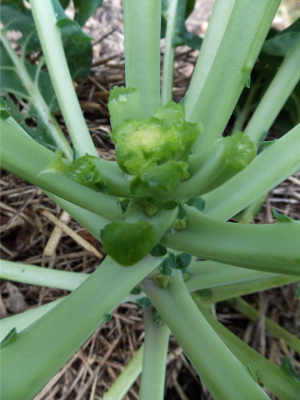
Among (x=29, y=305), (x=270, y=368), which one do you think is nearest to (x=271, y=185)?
(x=270, y=368)

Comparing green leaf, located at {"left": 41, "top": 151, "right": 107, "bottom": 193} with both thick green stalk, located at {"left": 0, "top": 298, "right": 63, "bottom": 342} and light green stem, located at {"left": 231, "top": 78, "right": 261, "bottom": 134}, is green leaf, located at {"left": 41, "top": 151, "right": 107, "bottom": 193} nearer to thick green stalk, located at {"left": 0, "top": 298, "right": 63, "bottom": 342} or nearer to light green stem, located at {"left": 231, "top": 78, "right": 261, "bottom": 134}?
thick green stalk, located at {"left": 0, "top": 298, "right": 63, "bottom": 342}

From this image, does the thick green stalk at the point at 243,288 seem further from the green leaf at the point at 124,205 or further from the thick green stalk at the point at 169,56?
the thick green stalk at the point at 169,56

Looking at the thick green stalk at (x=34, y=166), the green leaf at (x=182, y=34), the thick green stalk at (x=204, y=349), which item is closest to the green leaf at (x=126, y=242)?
the thick green stalk at (x=34, y=166)

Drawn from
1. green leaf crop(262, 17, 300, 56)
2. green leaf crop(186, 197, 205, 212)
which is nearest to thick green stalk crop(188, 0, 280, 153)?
green leaf crop(186, 197, 205, 212)

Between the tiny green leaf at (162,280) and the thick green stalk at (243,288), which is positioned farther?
the thick green stalk at (243,288)

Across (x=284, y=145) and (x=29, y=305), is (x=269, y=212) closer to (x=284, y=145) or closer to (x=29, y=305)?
(x=284, y=145)
